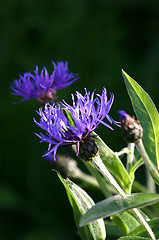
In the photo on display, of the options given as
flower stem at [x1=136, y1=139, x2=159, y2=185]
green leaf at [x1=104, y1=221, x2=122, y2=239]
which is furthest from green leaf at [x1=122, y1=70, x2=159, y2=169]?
green leaf at [x1=104, y1=221, x2=122, y2=239]

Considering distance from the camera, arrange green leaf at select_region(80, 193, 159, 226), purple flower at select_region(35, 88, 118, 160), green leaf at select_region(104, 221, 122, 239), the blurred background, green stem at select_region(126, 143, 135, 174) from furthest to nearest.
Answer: the blurred background < green leaf at select_region(104, 221, 122, 239) < green stem at select_region(126, 143, 135, 174) < purple flower at select_region(35, 88, 118, 160) < green leaf at select_region(80, 193, 159, 226)

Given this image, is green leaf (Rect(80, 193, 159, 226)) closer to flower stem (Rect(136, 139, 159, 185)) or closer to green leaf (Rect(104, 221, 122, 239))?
flower stem (Rect(136, 139, 159, 185))

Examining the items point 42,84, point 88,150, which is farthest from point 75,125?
point 42,84

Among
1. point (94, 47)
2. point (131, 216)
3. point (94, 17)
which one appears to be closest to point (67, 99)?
point (94, 47)

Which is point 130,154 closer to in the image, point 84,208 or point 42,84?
point 84,208

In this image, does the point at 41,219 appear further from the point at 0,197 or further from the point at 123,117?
the point at 123,117

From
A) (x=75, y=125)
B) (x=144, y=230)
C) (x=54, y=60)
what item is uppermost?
(x=54, y=60)

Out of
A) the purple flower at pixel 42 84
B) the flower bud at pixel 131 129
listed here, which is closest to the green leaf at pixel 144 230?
the flower bud at pixel 131 129
